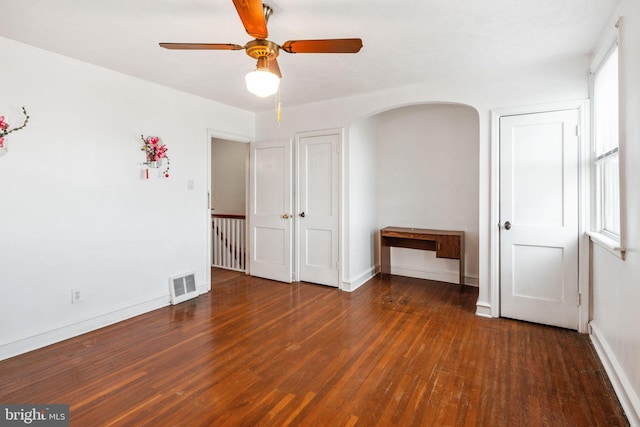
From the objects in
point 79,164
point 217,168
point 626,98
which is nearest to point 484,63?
point 626,98

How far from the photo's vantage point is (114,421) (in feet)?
6.14

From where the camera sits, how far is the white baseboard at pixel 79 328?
2.67m

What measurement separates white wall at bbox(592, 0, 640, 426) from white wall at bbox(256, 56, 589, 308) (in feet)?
3.12

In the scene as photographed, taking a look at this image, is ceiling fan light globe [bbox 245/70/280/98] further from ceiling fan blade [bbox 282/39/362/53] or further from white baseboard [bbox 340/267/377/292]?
white baseboard [bbox 340/267/377/292]

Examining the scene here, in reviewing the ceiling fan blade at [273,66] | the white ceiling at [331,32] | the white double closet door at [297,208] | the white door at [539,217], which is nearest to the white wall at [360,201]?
the white double closet door at [297,208]

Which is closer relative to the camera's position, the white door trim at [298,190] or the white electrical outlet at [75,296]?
the white electrical outlet at [75,296]

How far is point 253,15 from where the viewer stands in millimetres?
1707

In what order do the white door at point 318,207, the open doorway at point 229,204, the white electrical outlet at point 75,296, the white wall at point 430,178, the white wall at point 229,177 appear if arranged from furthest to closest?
the white wall at point 229,177 → the open doorway at point 229,204 → the white wall at point 430,178 → the white door at point 318,207 → the white electrical outlet at point 75,296

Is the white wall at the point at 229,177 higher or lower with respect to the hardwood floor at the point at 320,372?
higher

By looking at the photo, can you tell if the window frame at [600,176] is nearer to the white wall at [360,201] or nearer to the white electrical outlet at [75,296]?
the white wall at [360,201]

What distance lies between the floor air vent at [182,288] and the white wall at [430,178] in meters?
2.93

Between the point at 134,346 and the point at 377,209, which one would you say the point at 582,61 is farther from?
the point at 134,346

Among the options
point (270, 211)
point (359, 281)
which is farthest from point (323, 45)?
point (359, 281)

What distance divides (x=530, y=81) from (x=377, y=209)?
270cm
